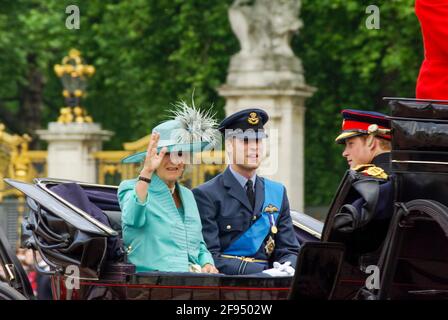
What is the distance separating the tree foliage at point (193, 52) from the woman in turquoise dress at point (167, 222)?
1394cm

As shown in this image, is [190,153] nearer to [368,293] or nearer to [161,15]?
[368,293]

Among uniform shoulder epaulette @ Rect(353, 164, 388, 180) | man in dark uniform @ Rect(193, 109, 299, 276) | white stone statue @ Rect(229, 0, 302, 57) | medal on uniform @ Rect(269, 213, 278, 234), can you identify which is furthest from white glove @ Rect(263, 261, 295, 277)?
white stone statue @ Rect(229, 0, 302, 57)

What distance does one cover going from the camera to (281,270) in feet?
21.5

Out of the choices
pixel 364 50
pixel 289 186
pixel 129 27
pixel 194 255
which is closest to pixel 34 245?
pixel 194 255

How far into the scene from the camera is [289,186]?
17.8m

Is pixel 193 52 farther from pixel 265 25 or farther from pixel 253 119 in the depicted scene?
pixel 253 119

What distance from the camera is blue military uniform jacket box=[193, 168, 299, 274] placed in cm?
680

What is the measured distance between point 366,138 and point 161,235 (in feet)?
3.68

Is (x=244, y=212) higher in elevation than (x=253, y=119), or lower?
lower

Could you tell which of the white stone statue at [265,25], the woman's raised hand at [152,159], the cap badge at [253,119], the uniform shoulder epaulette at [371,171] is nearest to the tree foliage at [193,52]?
the white stone statue at [265,25]

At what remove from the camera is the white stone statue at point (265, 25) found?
1758 cm

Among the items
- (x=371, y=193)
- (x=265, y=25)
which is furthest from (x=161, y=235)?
(x=265, y=25)

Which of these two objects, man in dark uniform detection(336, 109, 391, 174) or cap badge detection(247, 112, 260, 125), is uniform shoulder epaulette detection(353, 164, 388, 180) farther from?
cap badge detection(247, 112, 260, 125)
